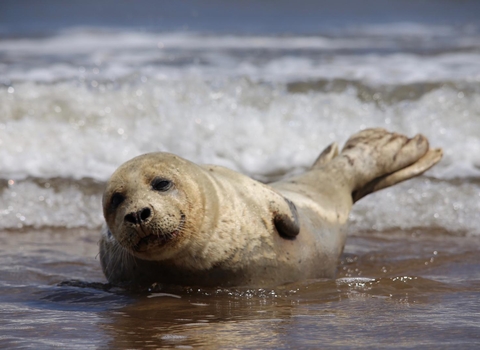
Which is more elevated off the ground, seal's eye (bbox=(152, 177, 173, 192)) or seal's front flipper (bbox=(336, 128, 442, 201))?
seal's front flipper (bbox=(336, 128, 442, 201))

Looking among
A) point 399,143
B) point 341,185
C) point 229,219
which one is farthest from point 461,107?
point 229,219

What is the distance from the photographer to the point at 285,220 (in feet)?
12.8

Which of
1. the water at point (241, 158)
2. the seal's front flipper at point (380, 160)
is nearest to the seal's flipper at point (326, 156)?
the seal's front flipper at point (380, 160)

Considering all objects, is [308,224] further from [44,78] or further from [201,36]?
[201,36]

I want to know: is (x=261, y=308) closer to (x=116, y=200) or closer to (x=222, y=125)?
(x=116, y=200)

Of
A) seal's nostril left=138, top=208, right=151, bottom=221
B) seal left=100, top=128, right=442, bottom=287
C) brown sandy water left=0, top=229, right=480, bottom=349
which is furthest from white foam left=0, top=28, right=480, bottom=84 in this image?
seal's nostril left=138, top=208, right=151, bottom=221

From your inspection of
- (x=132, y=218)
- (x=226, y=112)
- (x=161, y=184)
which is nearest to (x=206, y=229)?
(x=161, y=184)

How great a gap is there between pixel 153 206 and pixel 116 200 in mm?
251

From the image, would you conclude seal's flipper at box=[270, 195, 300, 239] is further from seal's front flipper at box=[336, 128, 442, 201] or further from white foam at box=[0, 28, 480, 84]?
white foam at box=[0, 28, 480, 84]

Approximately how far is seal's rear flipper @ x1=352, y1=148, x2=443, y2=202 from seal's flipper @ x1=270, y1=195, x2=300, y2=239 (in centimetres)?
119

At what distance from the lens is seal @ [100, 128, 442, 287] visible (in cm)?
352

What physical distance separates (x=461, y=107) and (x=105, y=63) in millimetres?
4394

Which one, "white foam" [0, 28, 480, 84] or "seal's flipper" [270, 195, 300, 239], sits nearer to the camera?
"seal's flipper" [270, 195, 300, 239]

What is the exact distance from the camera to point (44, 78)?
29.0 ft
